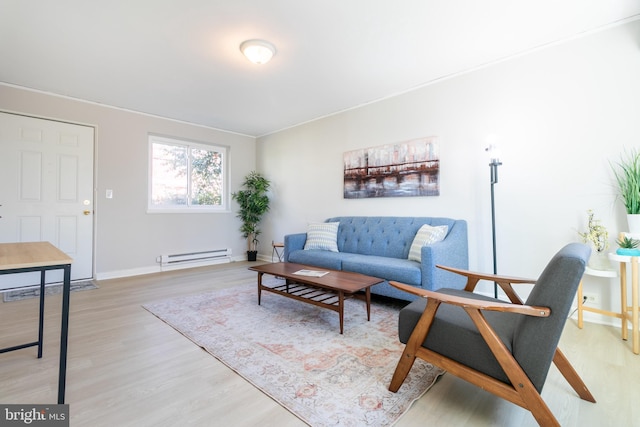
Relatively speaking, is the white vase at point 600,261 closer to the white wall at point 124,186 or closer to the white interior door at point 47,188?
the white wall at point 124,186

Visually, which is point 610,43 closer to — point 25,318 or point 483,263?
point 483,263

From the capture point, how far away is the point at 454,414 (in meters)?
1.34

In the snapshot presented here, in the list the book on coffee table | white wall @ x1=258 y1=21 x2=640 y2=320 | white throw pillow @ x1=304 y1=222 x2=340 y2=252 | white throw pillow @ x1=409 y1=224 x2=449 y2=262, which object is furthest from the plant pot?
white throw pillow @ x1=304 y1=222 x2=340 y2=252

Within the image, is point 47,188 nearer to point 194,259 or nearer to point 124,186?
point 124,186

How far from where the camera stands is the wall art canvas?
3385 millimetres

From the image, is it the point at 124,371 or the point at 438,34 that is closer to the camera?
the point at 124,371

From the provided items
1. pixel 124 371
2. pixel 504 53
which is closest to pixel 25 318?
pixel 124 371

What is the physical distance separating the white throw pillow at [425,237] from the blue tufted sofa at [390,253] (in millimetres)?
61

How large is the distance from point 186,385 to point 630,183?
11.0 ft

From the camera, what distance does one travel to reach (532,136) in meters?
2.74

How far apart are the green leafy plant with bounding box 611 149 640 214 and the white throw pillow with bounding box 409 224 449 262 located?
133 cm

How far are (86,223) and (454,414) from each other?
4.67m

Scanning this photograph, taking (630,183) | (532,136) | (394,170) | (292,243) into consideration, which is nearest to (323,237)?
(292,243)

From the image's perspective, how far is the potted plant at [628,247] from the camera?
202 cm
